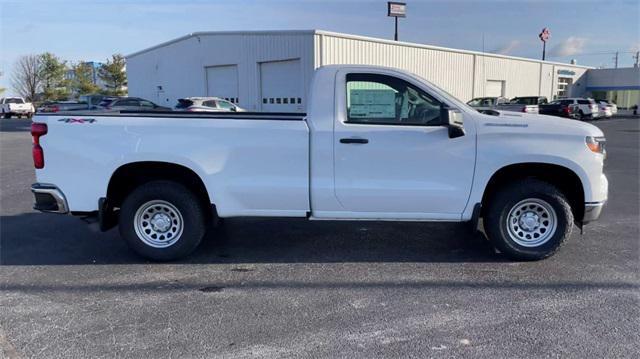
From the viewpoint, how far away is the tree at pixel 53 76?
63938 millimetres

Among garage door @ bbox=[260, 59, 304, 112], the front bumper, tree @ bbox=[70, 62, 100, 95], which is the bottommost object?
the front bumper

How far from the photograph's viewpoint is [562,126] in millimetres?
4871

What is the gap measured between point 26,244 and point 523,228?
5.65m

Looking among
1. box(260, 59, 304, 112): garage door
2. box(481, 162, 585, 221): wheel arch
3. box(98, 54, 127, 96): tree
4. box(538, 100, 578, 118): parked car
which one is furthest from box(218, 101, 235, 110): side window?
box(98, 54, 127, 96): tree

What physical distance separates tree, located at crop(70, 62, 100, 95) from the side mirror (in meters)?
69.5

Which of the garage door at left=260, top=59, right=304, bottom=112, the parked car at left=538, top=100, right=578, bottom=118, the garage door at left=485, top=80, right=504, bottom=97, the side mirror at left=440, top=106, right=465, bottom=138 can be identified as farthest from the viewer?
the garage door at left=485, top=80, right=504, bottom=97

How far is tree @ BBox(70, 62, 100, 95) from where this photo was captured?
6550cm

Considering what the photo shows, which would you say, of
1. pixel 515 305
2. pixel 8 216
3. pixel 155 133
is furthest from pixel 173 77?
pixel 515 305

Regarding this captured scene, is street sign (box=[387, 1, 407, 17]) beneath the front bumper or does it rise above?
above

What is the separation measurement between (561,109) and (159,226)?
33.9 m

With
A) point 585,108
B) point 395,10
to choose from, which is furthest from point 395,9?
point 585,108

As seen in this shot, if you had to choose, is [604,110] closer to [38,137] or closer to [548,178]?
[548,178]

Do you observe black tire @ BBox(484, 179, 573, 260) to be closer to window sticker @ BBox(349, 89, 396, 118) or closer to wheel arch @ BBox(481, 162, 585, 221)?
wheel arch @ BBox(481, 162, 585, 221)

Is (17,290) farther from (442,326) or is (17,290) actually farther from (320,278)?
(442,326)
